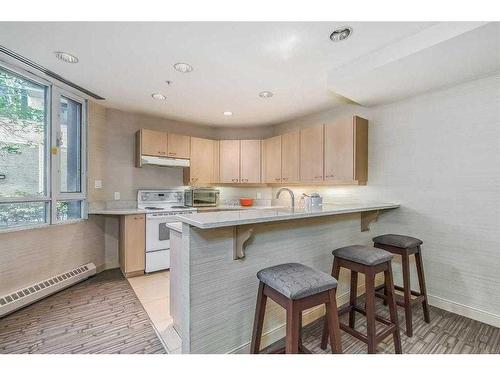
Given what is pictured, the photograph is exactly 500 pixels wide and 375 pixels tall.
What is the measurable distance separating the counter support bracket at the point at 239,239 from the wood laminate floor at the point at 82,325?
945 millimetres

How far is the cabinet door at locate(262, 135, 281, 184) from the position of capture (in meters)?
3.81

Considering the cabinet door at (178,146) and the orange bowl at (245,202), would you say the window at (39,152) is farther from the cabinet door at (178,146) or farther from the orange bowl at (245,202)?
the orange bowl at (245,202)

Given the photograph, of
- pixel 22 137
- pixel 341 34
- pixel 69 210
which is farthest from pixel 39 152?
pixel 341 34

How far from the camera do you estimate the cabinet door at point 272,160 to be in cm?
381

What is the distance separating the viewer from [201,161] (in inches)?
160

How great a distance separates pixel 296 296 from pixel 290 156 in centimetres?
267

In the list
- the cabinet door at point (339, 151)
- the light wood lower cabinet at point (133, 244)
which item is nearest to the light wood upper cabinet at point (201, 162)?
the light wood lower cabinet at point (133, 244)

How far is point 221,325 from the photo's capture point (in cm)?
150

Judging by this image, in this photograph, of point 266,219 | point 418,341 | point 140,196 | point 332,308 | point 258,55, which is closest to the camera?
point 332,308

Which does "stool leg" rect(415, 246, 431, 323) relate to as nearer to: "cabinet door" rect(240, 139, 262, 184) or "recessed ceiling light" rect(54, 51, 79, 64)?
"cabinet door" rect(240, 139, 262, 184)

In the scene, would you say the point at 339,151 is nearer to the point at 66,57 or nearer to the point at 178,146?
the point at 178,146

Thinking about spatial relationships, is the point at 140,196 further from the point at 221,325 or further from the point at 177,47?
the point at 221,325

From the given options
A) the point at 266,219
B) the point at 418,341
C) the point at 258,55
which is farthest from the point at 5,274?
the point at 418,341

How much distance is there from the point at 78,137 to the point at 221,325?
10.1 ft
